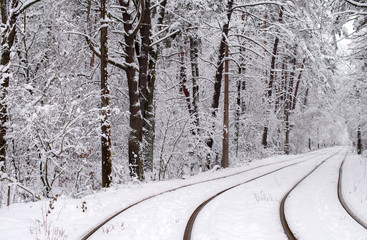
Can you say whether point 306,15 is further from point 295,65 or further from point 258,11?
point 295,65

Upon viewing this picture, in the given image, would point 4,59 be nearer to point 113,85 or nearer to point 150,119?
point 150,119

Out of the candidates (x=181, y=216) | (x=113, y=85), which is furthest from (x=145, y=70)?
(x=181, y=216)

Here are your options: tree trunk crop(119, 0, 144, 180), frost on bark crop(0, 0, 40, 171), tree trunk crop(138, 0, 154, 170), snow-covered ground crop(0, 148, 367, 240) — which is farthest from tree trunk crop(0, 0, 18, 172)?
tree trunk crop(138, 0, 154, 170)

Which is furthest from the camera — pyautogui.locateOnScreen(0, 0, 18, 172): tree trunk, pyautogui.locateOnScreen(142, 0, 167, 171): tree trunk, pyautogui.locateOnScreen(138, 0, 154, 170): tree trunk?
pyautogui.locateOnScreen(142, 0, 167, 171): tree trunk

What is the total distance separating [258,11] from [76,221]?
16652 mm

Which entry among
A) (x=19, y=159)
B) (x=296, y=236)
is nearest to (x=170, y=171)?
(x=19, y=159)

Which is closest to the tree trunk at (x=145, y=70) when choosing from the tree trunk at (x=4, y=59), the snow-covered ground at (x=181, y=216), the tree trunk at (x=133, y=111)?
the tree trunk at (x=133, y=111)

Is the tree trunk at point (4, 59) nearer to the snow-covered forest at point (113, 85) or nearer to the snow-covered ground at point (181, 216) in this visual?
the snow-covered forest at point (113, 85)

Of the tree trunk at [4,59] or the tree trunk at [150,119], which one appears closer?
the tree trunk at [4,59]

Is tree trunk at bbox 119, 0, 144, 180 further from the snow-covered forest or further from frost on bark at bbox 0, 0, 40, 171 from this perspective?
frost on bark at bbox 0, 0, 40, 171

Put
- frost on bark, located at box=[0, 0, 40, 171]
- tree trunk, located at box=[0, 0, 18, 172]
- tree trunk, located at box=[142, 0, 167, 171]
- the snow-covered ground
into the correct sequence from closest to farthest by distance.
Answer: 1. the snow-covered ground
2. tree trunk, located at box=[0, 0, 18, 172]
3. frost on bark, located at box=[0, 0, 40, 171]
4. tree trunk, located at box=[142, 0, 167, 171]

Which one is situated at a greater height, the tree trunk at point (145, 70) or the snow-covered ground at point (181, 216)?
the tree trunk at point (145, 70)

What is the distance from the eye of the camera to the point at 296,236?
514cm

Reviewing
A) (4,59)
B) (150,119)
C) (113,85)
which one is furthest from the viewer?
(113,85)
